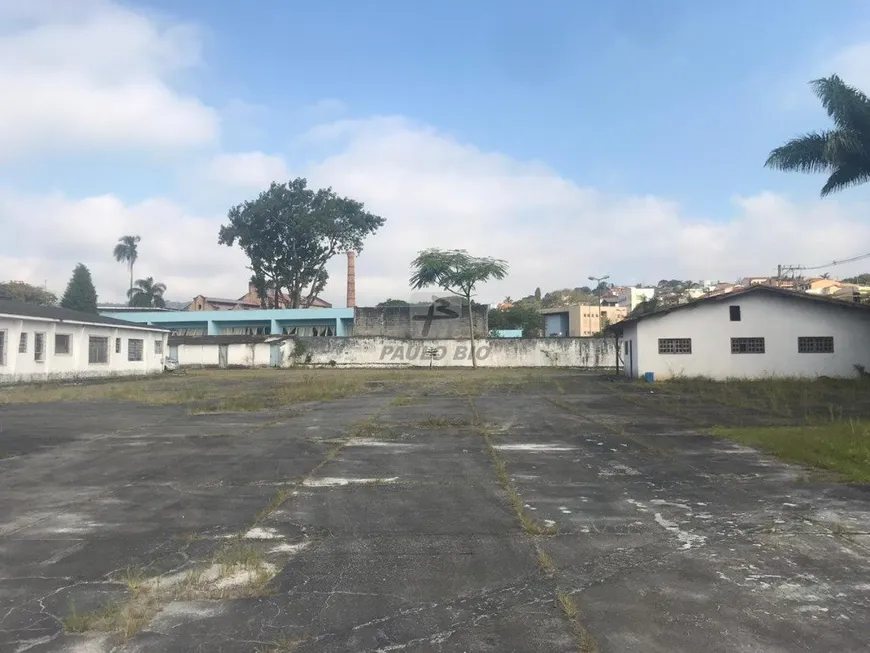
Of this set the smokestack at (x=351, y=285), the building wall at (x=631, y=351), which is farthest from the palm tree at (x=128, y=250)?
the building wall at (x=631, y=351)

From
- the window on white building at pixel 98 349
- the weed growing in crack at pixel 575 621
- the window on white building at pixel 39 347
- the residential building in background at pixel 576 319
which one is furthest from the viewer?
the residential building in background at pixel 576 319

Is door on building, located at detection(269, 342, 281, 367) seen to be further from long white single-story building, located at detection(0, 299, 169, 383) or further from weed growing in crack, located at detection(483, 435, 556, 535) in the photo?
weed growing in crack, located at detection(483, 435, 556, 535)

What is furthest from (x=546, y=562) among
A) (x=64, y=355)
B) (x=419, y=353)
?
(x=419, y=353)

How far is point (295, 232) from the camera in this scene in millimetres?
56562

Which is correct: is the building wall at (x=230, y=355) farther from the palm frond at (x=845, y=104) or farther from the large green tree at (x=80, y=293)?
the palm frond at (x=845, y=104)

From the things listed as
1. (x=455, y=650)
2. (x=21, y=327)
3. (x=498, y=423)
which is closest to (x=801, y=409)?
(x=498, y=423)

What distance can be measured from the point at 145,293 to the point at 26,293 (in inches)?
903

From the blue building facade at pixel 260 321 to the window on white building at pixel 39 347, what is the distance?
29.1 m

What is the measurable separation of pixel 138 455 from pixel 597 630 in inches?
323

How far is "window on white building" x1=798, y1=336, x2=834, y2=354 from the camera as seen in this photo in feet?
87.8

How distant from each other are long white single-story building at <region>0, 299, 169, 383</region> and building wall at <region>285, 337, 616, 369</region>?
1464cm

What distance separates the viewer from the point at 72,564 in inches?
192

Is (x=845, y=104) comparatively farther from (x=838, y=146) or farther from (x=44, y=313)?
(x=44, y=313)

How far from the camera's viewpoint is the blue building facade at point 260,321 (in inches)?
2311
